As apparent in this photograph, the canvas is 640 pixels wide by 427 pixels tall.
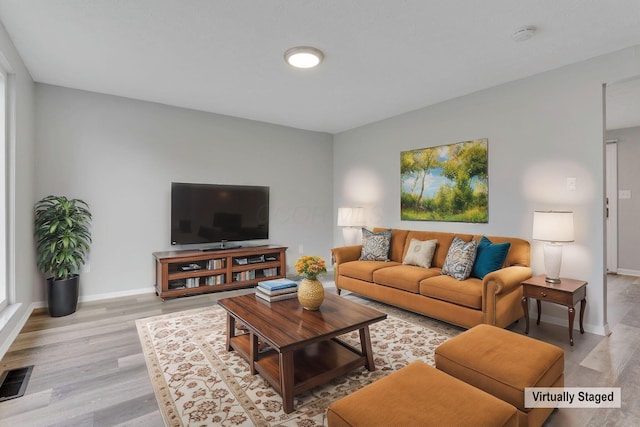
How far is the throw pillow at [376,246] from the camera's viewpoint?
13.7 ft

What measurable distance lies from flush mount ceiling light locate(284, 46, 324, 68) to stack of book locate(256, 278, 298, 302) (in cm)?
199

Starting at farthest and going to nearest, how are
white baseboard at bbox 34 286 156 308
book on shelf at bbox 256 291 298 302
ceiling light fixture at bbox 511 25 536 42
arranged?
white baseboard at bbox 34 286 156 308
book on shelf at bbox 256 291 298 302
ceiling light fixture at bbox 511 25 536 42

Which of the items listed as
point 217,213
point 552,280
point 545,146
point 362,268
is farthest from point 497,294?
point 217,213

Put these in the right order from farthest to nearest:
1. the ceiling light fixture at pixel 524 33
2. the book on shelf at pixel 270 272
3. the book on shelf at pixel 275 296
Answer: the book on shelf at pixel 270 272, the book on shelf at pixel 275 296, the ceiling light fixture at pixel 524 33

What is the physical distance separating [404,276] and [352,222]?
1684 mm

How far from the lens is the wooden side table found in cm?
265

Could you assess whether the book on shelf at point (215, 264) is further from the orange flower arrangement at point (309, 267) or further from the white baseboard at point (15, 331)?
the orange flower arrangement at point (309, 267)

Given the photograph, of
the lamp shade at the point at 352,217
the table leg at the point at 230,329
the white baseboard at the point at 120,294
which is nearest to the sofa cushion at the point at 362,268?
the lamp shade at the point at 352,217

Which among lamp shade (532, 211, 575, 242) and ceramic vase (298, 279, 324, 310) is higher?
lamp shade (532, 211, 575, 242)

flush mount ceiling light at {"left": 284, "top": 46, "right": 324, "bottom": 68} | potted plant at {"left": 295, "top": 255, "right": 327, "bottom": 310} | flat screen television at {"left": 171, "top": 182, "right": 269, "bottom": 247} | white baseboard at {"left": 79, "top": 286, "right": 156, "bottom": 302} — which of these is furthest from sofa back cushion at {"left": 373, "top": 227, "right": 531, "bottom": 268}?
white baseboard at {"left": 79, "top": 286, "right": 156, "bottom": 302}

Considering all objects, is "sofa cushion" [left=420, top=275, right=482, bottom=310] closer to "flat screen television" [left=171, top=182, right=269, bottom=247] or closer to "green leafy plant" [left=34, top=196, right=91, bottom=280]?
"flat screen television" [left=171, top=182, right=269, bottom=247]

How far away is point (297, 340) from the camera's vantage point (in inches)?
73.2

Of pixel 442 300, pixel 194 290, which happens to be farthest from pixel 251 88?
pixel 442 300

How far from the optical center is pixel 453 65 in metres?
3.09
